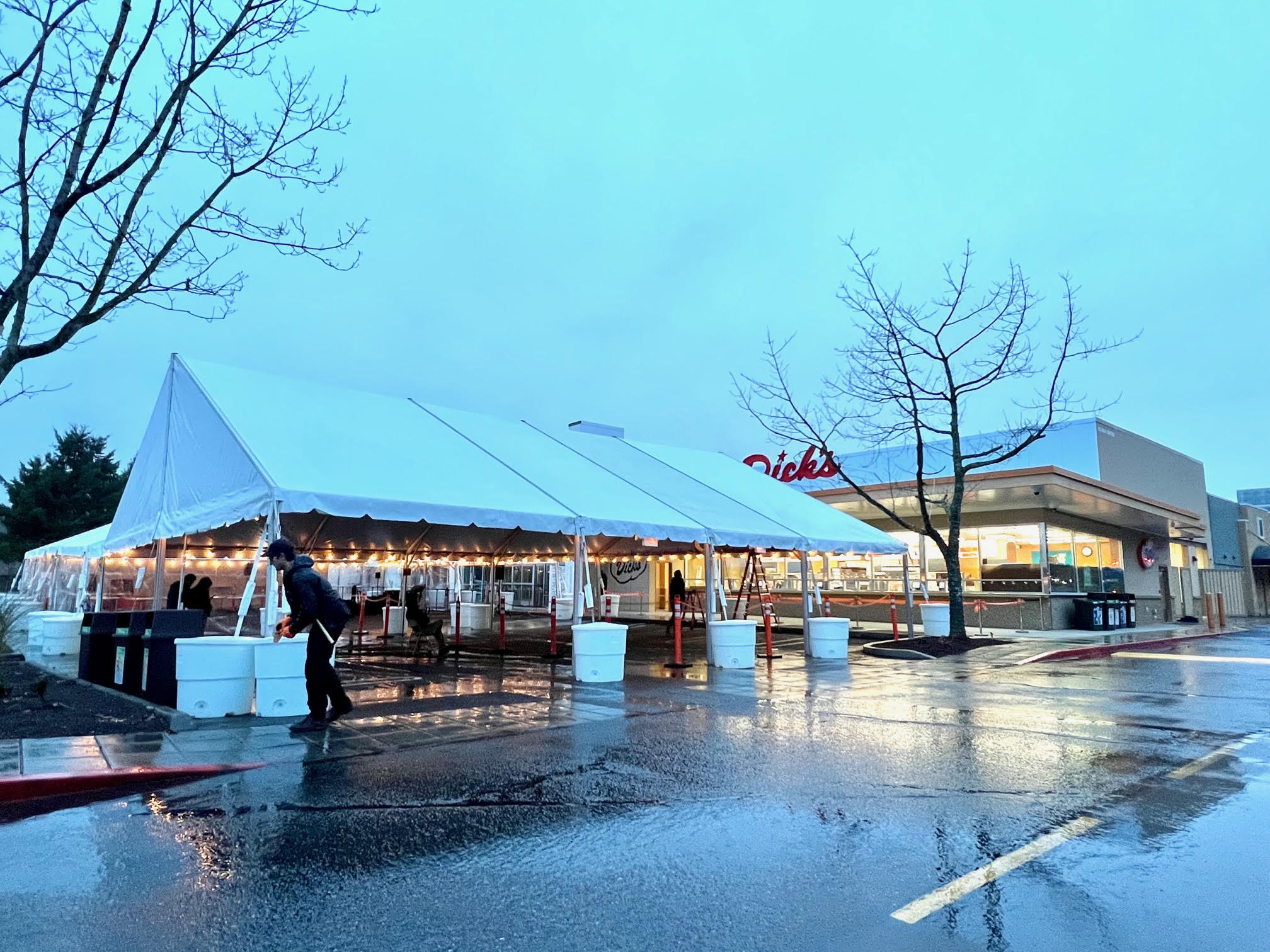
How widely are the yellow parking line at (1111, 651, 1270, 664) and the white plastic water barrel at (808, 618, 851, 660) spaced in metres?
6.45

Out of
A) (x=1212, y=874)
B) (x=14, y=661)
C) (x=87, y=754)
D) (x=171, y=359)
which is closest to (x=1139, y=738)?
(x=1212, y=874)

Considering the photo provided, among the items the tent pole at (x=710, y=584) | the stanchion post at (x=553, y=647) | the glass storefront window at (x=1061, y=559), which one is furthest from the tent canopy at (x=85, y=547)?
the glass storefront window at (x=1061, y=559)

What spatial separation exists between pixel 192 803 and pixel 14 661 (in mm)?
12454

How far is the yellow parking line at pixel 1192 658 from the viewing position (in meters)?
16.6

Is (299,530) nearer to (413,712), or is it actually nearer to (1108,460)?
(413,712)

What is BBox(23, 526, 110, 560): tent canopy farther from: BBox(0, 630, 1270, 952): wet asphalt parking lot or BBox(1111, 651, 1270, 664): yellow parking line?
BBox(1111, 651, 1270, 664): yellow parking line

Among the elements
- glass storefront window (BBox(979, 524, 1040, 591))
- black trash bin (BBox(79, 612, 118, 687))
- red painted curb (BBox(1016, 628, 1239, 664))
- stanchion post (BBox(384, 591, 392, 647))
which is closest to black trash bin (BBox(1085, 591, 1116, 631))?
glass storefront window (BBox(979, 524, 1040, 591))

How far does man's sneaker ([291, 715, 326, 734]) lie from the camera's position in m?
8.32

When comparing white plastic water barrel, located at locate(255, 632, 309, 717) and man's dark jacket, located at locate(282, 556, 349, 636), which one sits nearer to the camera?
man's dark jacket, located at locate(282, 556, 349, 636)

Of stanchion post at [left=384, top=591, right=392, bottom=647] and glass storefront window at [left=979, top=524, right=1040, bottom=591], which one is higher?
glass storefront window at [left=979, top=524, right=1040, bottom=591]

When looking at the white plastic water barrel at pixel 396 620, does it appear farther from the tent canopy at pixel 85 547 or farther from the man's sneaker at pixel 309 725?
the man's sneaker at pixel 309 725

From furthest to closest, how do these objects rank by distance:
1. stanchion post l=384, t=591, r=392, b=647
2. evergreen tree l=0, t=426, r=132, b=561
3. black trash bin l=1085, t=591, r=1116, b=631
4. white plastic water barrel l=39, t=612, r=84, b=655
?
evergreen tree l=0, t=426, r=132, b=561 < black trash bin l=1085, t=591, r=1116, b=631 < stanchion post l=384, t=591, r=392, b=647 < white plastic water barrel l=39, t=612, r=84, b=655

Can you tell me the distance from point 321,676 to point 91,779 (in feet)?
8.91

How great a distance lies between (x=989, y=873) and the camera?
4453 mm
